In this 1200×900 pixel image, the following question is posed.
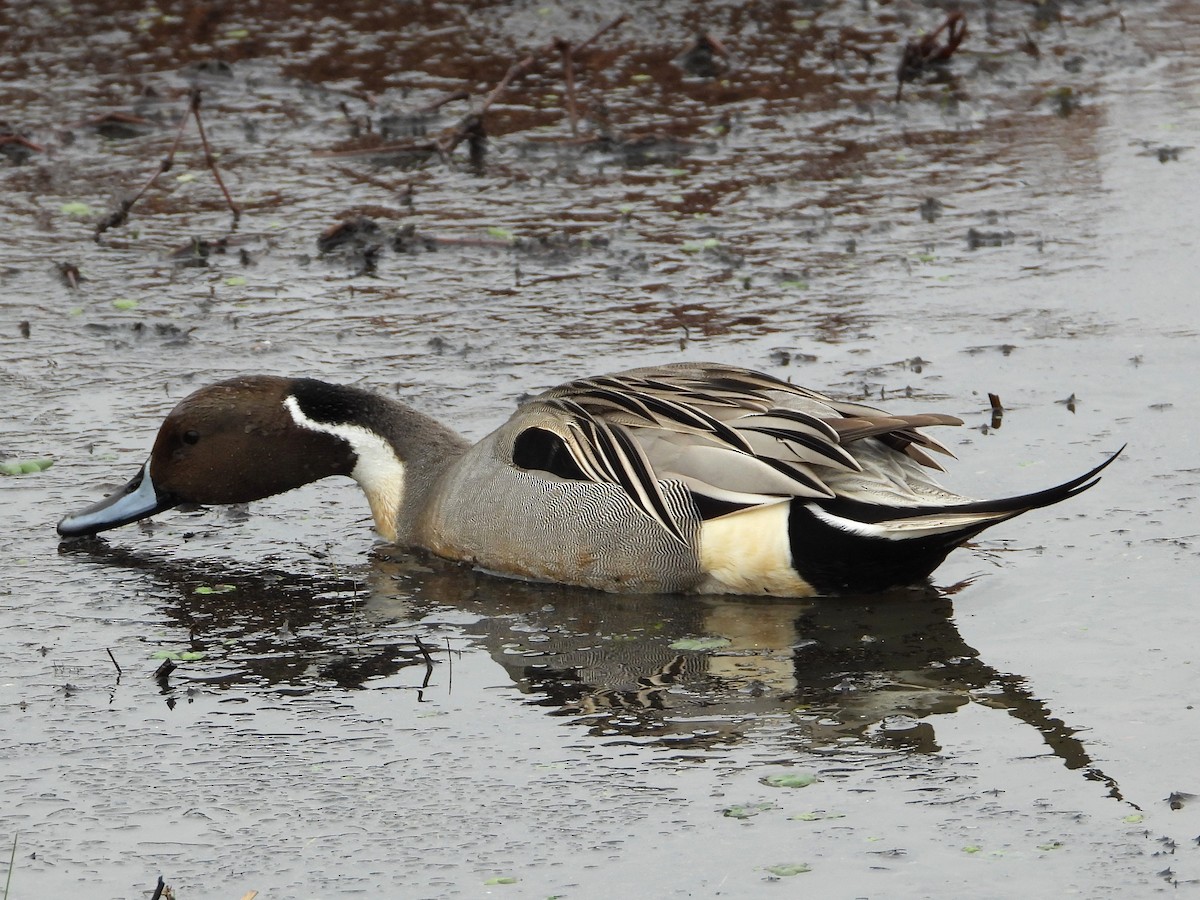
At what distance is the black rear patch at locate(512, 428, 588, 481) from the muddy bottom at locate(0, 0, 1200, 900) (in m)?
0.41

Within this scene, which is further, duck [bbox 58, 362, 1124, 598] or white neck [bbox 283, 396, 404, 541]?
white neck [bbox 283, 396, 404, 541]

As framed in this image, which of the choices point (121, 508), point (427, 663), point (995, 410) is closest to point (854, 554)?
point (427, 663)

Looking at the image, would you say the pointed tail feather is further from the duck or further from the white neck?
the white neck

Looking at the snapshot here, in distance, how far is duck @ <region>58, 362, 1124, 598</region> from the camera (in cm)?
567

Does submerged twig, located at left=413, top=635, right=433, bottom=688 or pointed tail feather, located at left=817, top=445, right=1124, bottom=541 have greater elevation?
pointed tail feather, located at left=817, top=445, right=1124, bottom=541

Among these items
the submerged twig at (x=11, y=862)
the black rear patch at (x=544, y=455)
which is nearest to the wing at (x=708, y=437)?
the black rear patch at (x=544, y=455)

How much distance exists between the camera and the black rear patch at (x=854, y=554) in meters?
5.64

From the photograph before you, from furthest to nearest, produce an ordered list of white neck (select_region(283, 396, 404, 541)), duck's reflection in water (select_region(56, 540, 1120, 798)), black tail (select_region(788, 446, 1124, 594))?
white neck (select_region(283, 396, 404, 541)) → black tail (select_region(788, 446, 1124, 594)) → duck's reflection in water (select_region(56, 540, 1120, 798))

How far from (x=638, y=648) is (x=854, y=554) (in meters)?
0.72

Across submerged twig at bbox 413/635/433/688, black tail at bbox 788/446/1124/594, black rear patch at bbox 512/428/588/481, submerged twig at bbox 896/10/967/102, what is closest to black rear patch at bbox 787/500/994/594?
black tail at bbox 788/446/1124/594

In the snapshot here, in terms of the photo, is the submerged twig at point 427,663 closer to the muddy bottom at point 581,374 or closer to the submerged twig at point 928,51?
the muddy bottom at point 581,374

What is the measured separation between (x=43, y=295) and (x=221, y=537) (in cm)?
263

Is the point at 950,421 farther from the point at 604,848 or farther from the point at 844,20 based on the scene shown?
the point at 844,20

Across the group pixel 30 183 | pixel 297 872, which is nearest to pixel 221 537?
pixel 297 872
